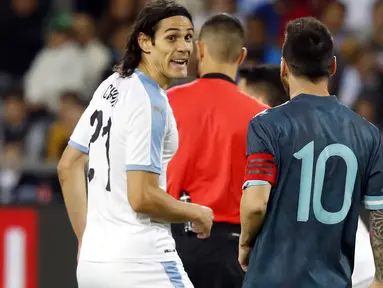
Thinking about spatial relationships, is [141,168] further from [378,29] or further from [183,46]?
[378,29]

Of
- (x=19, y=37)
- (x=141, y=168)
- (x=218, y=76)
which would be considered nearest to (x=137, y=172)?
(x=141, y=168)

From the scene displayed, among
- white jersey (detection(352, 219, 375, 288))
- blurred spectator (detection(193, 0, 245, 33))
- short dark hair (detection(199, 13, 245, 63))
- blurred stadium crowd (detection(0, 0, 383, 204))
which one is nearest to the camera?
white jersey (detection(352, 219, 375, 288))

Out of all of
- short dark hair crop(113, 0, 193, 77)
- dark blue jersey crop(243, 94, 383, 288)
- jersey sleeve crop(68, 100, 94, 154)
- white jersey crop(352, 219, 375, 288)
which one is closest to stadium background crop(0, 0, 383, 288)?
white jersey crop(352, 219, 375, 288)

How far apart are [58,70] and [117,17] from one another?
3.71 feet

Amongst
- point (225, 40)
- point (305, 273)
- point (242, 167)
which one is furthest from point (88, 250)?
point (225, 40)

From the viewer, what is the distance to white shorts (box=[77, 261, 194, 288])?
4.32 meters

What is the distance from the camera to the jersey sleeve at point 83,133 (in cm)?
468

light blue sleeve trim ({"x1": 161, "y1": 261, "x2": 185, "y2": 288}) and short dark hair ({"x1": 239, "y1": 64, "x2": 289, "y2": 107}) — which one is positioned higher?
short dark hair ({"x1": 239, "y1": 64, "x2": 289, "y2": 107})

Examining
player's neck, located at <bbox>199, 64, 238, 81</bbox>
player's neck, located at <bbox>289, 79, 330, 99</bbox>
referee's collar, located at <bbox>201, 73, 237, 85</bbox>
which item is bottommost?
referee's collar, located at <bbox>201, 73, 237, 85</bbox>

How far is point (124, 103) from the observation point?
14.4 feet

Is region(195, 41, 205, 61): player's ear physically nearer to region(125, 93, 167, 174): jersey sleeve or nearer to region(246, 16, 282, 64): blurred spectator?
region(125, 93, 167, 174): jersey sleeve

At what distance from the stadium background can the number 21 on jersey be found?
4.76 meters

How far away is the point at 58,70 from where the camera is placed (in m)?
11.2

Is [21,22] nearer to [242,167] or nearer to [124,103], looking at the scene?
[242,167]
